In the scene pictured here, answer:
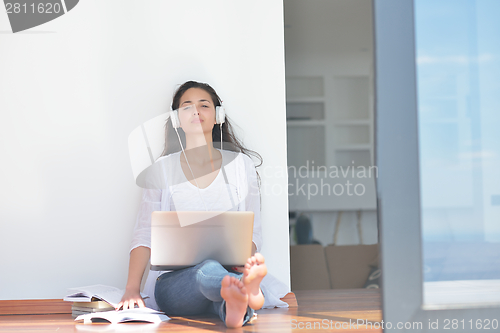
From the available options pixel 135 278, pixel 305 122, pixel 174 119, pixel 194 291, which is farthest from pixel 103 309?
pixel 305 122

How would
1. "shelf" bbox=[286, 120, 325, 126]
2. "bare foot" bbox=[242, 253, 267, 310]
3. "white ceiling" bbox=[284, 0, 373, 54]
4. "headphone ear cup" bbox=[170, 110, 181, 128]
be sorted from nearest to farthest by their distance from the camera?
"bare foot" bbox=[242, 253, 267, 310], "headphone ear cup" bbox=[170, 110, 181, 128], "white ceiling" bbox=[284, 0, 373, 54], "shelf" bbox=[286, 120, 325, 126]

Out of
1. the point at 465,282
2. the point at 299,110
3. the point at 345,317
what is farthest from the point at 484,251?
the point at 299,110

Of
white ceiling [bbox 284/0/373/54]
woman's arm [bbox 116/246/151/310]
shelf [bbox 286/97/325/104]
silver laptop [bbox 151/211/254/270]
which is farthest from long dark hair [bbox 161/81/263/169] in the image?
shelf [bbox 286/97/325/104]

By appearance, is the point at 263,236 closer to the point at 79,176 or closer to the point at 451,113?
the point at 79,176

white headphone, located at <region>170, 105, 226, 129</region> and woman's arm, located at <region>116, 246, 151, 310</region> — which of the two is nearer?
woman's arm, located at <region>116, 246, 151, 310</region>

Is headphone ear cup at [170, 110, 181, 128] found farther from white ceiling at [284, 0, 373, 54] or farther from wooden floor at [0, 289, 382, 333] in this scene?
white ceiling at [284, 0, 373, 54]

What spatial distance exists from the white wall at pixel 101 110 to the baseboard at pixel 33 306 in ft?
0.13

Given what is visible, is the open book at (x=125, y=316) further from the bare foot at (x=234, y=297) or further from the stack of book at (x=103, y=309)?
the bare foot at (x=234, y=297)

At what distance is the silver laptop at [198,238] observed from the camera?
5.25 ft

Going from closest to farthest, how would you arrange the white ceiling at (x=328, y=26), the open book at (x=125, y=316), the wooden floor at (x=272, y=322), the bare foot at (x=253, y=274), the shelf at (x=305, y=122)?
the bare foot at (x=253, y=274) → the wooden floor at (x=272, y=322) → the open book at (x=125, y=316) → the white ceiling at (x=328, y=26) → the shelf at (x=305, y=122)

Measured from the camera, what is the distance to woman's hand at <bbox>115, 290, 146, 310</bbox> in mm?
1774

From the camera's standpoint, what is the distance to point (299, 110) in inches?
186

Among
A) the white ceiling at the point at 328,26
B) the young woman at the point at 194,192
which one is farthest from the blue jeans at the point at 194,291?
the white ceiling at the point at 328,26

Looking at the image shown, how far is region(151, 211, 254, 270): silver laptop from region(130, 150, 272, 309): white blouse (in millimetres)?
350
